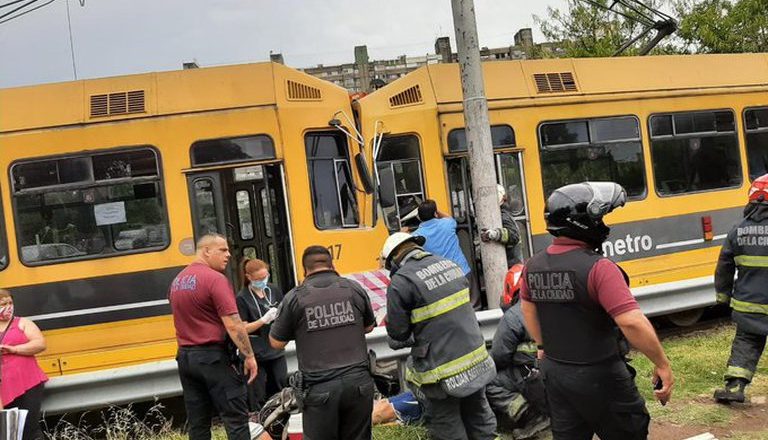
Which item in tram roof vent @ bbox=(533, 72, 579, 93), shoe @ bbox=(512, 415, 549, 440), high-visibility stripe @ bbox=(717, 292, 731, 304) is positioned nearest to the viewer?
shoe @ bbox=(512, 415, 549, 440)

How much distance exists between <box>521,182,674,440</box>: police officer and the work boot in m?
2.53

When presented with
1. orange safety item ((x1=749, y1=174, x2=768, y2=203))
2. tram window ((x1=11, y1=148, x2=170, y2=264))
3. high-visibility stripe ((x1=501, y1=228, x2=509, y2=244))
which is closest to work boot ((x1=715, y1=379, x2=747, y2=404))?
orange safety item ((x1=749, y1=174, x2=768, y2=203))

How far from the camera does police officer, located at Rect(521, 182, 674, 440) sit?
2.86 m

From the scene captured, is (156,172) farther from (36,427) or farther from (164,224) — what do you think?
(36,427)

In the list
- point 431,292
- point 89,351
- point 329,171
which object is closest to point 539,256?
point 431,292

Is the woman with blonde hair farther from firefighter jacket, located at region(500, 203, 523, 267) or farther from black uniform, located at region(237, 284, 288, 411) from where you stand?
firefighter jacket, located at region(500, 203, 523, 267)

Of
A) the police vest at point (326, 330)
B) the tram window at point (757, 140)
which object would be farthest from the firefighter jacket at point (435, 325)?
the tram window at point (757, 140)

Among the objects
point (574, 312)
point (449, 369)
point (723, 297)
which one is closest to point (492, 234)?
point (723, 297)

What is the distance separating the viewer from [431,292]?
383 cm

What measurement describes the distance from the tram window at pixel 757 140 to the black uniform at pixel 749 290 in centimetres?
342

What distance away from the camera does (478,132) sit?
5.96 metres

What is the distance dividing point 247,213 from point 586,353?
17.0 feet

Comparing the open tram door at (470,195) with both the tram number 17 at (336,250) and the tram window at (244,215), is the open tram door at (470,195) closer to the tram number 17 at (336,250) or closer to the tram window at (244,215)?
the tram number 17 at (336,250)

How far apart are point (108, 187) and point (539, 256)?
4.51 metres
